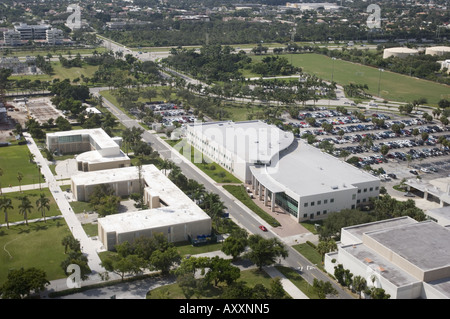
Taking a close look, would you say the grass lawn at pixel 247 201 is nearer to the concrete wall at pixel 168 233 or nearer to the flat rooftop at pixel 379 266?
the concrete wall at pixel 168 233

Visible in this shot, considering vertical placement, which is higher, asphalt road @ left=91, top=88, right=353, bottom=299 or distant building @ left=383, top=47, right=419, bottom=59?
distant building @ left=383, top=47, right=419, bottom=59

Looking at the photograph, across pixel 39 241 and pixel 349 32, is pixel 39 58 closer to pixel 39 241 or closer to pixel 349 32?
pixel 39 241

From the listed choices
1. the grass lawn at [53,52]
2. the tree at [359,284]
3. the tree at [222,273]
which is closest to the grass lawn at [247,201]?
the tree at [222,273]

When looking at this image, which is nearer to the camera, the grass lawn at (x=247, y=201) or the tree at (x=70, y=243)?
the tree at (x=70, y=243)

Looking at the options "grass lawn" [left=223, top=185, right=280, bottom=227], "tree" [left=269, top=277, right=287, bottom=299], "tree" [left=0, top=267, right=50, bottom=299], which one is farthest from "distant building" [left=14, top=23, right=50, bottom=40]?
"tree" [left=269, top=277, right=287, bottom=299]

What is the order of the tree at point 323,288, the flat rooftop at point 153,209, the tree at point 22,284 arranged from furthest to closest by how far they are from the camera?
the flat rooftop at point 153,209
the tree at point 323,288
the tree at point 22,284

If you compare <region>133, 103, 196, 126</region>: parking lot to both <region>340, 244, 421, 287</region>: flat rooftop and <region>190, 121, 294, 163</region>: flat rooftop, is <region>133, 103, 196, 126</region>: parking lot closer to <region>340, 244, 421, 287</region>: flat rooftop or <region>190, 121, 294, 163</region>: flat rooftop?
<region>190, 121, 294, 163</region>: flat rooftop
